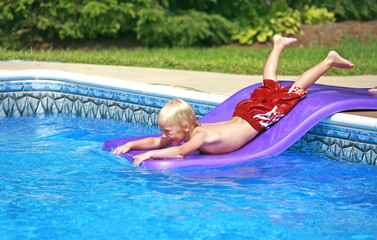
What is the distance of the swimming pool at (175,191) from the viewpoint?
2.83 m

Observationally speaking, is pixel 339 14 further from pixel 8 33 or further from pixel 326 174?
pixel 326 174

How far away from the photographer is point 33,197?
10.7 feet

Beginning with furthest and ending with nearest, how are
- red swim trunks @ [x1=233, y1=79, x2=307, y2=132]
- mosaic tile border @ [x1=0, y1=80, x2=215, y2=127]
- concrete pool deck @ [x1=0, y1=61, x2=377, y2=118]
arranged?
concrete pool deck @ [x1=0, y1=61, x2=377, y2=118] → mosaic tile border @ [x1=0, y1=80, x2=215, y2=127] → red swim trunks @ [x1=233, y1=79, x2=307, y2=132]

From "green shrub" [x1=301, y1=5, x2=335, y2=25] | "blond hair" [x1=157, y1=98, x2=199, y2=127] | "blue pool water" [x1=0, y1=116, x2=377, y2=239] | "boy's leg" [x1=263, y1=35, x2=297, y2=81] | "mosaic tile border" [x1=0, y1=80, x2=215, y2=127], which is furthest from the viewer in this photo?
"green shrub" [x1=301, y1=5, x2=335, y2=25]

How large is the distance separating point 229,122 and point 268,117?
1.11 ft

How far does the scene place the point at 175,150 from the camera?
12.6 ft

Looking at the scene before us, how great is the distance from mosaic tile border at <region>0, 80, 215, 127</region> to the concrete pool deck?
2.04 feet

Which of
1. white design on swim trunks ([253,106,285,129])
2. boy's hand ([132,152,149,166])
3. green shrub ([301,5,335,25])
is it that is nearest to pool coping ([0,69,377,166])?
white design on swim trunks ([253,106,285,129])

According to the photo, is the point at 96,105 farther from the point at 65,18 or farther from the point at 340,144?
the point at 65,18

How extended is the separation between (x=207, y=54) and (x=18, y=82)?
15.0ft

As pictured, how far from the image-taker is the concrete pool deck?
19.9 ft

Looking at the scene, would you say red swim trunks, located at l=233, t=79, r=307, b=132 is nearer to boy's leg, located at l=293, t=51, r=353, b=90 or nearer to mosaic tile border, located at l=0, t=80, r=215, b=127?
boy's leg, located at l=293, t=51, r=353, b=90

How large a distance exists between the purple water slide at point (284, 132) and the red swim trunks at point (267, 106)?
55mm

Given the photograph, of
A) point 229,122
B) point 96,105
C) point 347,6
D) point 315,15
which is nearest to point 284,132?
point 229,122
